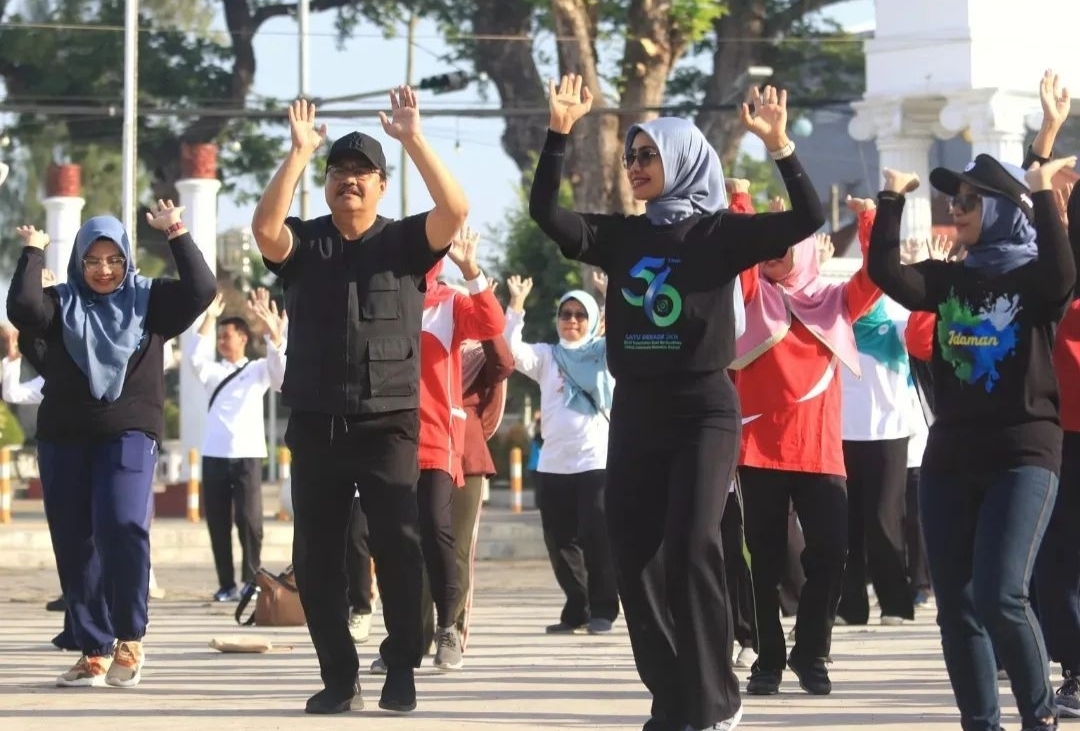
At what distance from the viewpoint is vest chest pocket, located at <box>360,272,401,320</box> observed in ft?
27.3

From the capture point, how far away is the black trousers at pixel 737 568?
31.9 ft

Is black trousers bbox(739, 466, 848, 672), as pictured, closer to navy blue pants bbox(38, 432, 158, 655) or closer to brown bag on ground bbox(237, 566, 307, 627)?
navy blue pants bbox(38, 432, 158, 655)

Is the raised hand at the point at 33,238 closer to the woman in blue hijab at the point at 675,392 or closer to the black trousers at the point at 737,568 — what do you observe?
the woman in blue hijab at the point at 675,392

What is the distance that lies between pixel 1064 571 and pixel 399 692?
2.43m

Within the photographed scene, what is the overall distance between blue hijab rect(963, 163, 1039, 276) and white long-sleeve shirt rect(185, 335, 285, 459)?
8635mm

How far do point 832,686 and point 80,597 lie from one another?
306 cm

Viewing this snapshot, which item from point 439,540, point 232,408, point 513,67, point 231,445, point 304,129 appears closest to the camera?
point 304,129

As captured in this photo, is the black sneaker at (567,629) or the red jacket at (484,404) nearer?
the red jacket at (484,404)

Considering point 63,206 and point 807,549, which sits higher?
point 63,206

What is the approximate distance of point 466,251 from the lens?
9.33 meters

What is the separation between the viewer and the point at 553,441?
1303 centimetres

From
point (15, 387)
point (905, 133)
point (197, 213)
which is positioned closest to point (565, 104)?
point (15, 387)

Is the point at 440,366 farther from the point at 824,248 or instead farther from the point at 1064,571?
the point at 1064,571

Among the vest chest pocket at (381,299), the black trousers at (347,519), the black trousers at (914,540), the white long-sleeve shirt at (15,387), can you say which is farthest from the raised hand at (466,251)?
the black trousers at (914,540)
